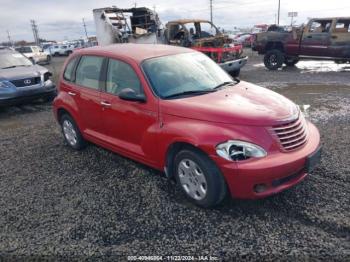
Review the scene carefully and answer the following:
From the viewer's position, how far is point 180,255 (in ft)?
9.50

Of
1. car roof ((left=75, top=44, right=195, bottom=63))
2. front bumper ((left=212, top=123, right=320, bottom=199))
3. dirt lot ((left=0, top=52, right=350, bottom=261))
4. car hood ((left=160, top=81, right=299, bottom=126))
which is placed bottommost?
dirt lot ((left=0, top=52, right=350, bottom=261))

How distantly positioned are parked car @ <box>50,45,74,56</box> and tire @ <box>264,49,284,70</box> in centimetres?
2967

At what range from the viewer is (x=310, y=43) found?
1330 cm

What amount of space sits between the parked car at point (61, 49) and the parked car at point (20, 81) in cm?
3051

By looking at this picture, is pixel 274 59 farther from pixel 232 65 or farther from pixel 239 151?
pixel 239 151

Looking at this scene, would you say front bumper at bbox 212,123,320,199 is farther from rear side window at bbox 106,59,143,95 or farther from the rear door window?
the rear door window

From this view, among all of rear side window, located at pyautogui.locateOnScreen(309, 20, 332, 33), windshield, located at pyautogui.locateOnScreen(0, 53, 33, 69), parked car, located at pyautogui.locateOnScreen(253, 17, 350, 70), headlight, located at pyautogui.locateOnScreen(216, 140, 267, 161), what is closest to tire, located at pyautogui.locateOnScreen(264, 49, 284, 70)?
parked car, located at pyautogui.locateOnScreen(253, 17, 350, 70)

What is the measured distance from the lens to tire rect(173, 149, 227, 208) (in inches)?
130

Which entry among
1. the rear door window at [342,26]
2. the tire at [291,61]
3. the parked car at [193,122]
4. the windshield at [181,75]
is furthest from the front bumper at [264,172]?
the tire at [291,61]

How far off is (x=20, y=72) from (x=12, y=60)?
1154 mm

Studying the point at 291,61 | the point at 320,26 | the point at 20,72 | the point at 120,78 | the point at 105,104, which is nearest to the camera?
the point at 120,78

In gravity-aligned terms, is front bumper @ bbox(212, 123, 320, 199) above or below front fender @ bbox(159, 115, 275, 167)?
below

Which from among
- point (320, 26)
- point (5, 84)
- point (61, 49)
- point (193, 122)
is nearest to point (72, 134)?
point (193, 122)

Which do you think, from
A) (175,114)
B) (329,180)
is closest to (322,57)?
(329,180)
